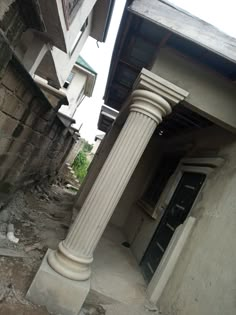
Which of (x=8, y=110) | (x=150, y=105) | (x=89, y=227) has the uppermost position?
(x=150, y=105)

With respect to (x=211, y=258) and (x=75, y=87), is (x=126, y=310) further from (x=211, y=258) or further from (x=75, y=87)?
(x=75, y=87)

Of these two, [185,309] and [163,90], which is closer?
[185,309]

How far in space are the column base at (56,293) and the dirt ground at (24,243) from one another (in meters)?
0.09

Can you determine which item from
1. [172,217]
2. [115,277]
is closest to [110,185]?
[115,277]

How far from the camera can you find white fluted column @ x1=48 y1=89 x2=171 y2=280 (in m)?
3.05

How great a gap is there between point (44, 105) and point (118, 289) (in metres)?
3.39

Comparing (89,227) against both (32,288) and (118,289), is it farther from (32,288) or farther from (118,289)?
(118,289)

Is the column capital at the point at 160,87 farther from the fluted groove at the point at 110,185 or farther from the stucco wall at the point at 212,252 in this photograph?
the stucco wall at the point at 212,252

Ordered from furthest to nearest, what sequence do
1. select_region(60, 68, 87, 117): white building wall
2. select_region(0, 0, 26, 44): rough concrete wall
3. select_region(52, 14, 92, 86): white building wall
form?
select_region(60, 68, 87, 117): white building wall < select_region(52, 14, 92, 86): white building wall < select_region(0, 0, 26, 44): rough concrete wall

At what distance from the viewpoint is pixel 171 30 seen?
9.24 feet

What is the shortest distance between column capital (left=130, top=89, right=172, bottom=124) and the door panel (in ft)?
4.63

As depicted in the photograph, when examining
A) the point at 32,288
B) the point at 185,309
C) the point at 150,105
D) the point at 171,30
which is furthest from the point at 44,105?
the point at 185,309

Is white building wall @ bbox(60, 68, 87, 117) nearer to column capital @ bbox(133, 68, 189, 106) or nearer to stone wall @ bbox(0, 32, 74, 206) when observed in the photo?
stone wall @ bbox(0, 32, 74, 206)

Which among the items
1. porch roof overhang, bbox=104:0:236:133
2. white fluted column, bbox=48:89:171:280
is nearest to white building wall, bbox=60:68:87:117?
porch roof overhang, bbox=104:0:236:133
